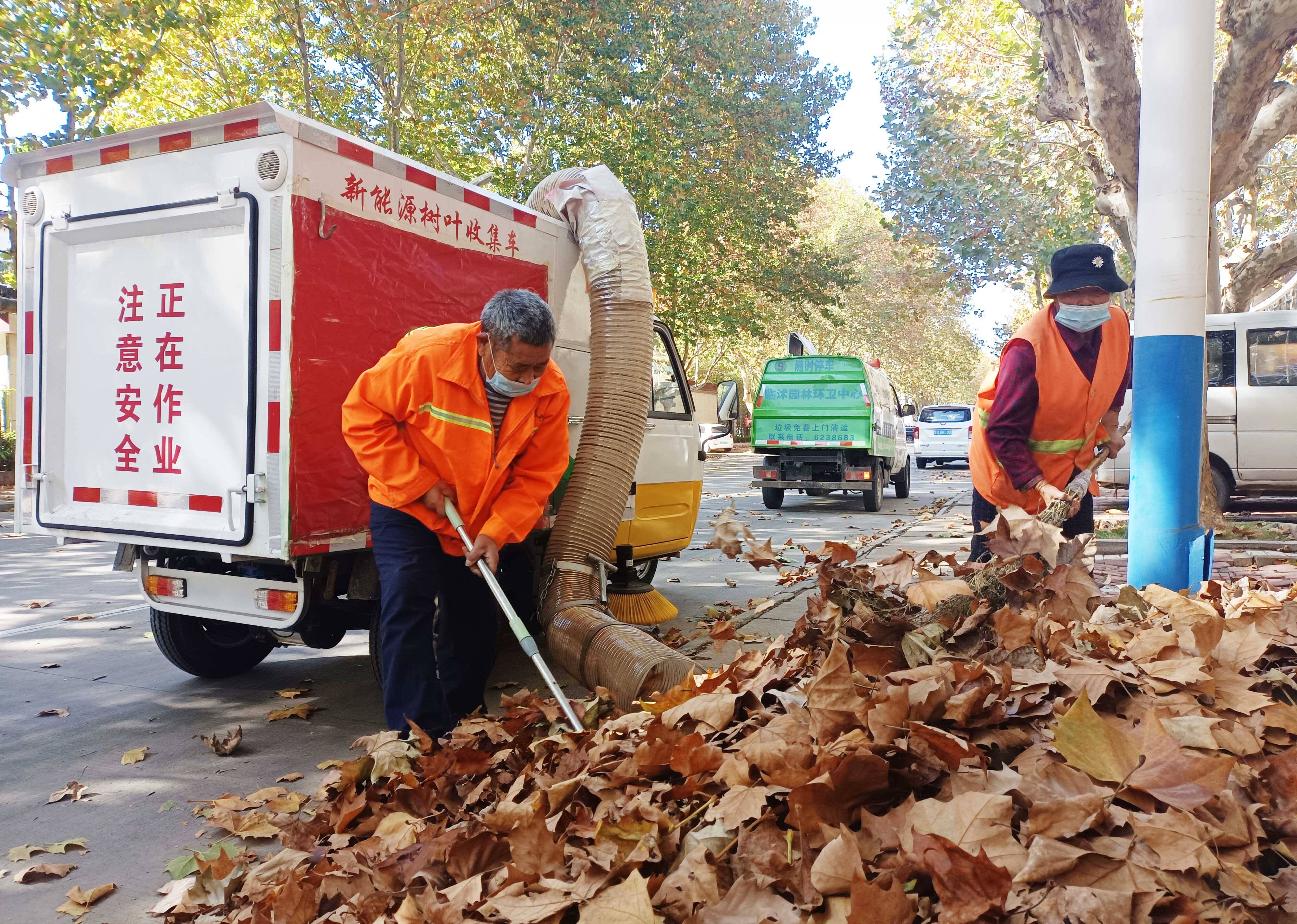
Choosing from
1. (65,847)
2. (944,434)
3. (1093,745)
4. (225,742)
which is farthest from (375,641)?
(944,434)

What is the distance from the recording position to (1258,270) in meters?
10.4

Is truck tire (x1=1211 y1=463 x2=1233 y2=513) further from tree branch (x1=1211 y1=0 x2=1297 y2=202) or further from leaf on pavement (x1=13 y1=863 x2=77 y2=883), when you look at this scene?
leaf on pavement (x1=13 y1=863 x2=77 y2=883)

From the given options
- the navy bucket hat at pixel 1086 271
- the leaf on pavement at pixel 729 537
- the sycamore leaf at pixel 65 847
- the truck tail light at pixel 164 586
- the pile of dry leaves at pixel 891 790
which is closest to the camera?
the pile of dry leaves at pixel 891 790

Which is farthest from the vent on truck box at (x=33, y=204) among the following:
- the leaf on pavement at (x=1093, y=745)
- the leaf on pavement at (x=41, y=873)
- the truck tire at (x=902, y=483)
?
the truck tire at (x=902, y=483)

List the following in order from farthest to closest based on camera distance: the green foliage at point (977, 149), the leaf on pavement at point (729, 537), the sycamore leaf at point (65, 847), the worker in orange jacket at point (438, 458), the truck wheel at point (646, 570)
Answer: the green foliage at point (977, 149), the truck wheel at point (646, 570), the worker in orange jacket at point (438, 458), the leaf on pavement at point (729, 537), the sycamore leaf at point (65, 847)

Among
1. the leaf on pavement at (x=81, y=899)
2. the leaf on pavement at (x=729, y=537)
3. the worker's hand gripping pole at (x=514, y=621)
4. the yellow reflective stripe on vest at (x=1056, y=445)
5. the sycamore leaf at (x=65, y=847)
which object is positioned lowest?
the leaf on pavement at (x=81, y=899)

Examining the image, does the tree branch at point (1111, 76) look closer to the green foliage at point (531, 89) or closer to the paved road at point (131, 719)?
the paved road at point (131, 719)

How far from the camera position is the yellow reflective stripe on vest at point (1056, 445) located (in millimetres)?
3807

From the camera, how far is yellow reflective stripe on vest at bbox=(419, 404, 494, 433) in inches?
138

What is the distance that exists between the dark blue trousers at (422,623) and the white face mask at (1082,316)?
2632 mm

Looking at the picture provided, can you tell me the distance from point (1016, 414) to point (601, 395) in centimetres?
216

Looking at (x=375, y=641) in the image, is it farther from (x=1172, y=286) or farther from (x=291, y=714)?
(x=1172, y=286)

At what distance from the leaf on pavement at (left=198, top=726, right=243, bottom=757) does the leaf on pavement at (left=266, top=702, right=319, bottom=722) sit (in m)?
0.28

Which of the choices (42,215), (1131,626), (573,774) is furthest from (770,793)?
(42,215)
